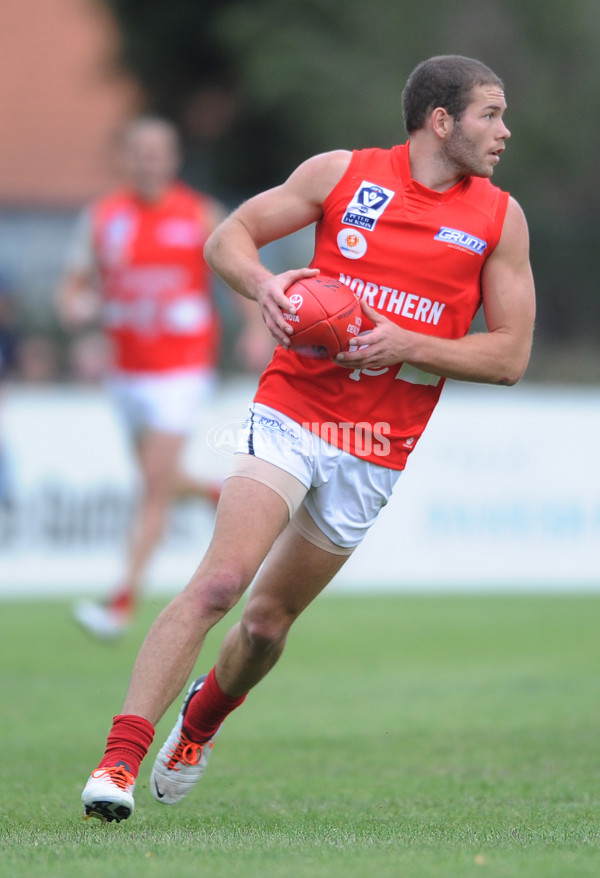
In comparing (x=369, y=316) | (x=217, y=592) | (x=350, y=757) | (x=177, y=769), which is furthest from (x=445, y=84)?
(x=350, y=757)

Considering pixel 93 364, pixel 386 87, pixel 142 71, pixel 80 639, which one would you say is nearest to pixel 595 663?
pixel 80 639

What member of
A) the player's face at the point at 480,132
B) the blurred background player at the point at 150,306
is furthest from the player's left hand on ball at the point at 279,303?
the blurred background player at the point at 150,306

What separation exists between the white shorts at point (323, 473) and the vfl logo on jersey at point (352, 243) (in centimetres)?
63

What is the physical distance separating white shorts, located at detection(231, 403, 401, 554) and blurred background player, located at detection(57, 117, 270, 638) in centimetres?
499

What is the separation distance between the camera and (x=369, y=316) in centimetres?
521

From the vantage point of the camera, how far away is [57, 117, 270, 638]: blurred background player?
34.7 feet

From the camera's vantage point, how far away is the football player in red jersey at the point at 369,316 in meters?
5.35

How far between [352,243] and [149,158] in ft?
16.9

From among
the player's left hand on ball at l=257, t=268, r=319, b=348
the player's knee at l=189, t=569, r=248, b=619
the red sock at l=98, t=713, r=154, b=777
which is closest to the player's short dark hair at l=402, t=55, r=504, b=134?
the player's left hand on ball at l=257, t=268, r=319, b=348

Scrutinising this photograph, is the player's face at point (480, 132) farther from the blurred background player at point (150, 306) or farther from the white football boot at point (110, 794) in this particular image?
the blurred background player at point (150, 306)

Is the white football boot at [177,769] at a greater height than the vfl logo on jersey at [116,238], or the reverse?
the vfl logo on jersey at [116,238]

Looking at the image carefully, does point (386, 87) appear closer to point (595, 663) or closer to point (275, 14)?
point (275, 14)

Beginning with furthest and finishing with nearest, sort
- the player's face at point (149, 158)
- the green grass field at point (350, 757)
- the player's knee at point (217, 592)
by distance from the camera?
the player's face at point (149, 158) < the player's knee at point (217, 592) < the green grass field at point (350, 757)

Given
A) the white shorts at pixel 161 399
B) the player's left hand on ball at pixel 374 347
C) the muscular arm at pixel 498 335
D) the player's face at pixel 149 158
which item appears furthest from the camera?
the white shorts at pixel 161 399
